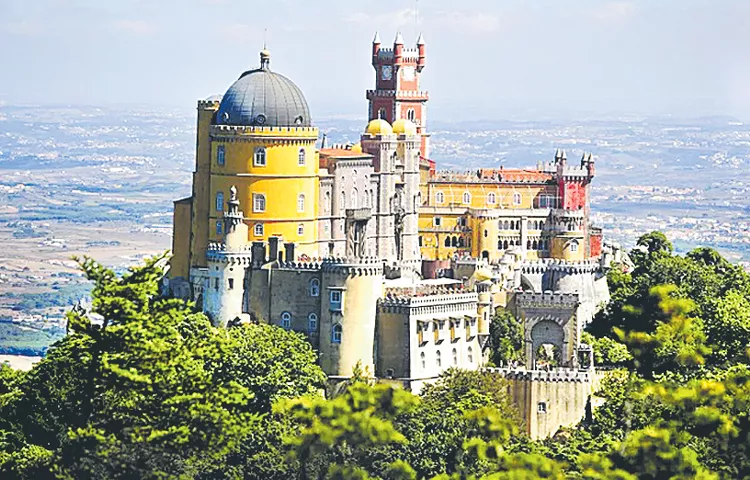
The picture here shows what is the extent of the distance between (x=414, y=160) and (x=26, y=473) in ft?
144

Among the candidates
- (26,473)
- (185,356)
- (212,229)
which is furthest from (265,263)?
(185,356)

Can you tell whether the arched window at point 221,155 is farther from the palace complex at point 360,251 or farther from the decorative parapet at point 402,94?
the decorative parapet at point 402,94

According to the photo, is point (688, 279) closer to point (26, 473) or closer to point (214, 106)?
→ point (214, 106)

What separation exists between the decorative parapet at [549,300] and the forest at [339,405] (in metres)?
1.29

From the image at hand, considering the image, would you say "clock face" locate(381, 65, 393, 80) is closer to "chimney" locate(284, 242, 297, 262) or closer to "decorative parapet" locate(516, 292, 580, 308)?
"decorative parapet" locate(516, 292, 580, 308)

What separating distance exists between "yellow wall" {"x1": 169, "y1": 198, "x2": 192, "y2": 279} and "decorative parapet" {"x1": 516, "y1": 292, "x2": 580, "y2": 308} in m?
18.2

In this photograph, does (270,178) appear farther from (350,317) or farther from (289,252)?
(350,317)

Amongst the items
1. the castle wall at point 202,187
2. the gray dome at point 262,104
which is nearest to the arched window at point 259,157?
the gray dome at point 262,104

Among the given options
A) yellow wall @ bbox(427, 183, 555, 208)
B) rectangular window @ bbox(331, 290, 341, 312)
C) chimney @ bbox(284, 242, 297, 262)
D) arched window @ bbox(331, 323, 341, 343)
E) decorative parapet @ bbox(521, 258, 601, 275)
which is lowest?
arched window @ bbox(331, 323, 341, 343)

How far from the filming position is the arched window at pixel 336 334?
92.5 m

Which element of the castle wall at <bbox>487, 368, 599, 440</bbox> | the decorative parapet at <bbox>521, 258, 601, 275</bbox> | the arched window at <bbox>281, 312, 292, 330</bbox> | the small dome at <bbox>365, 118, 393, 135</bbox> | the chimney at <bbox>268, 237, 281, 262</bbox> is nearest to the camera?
the castle wall at <bbox>487, 368, 599, 440</bbox>

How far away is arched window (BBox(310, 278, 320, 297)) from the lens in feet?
307

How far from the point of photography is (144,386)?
214 ft

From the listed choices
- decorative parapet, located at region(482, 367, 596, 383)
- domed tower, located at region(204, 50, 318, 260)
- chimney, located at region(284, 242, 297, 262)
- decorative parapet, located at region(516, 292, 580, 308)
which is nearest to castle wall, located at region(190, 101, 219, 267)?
domed tower, located at region(204, 50, 318, 260)
